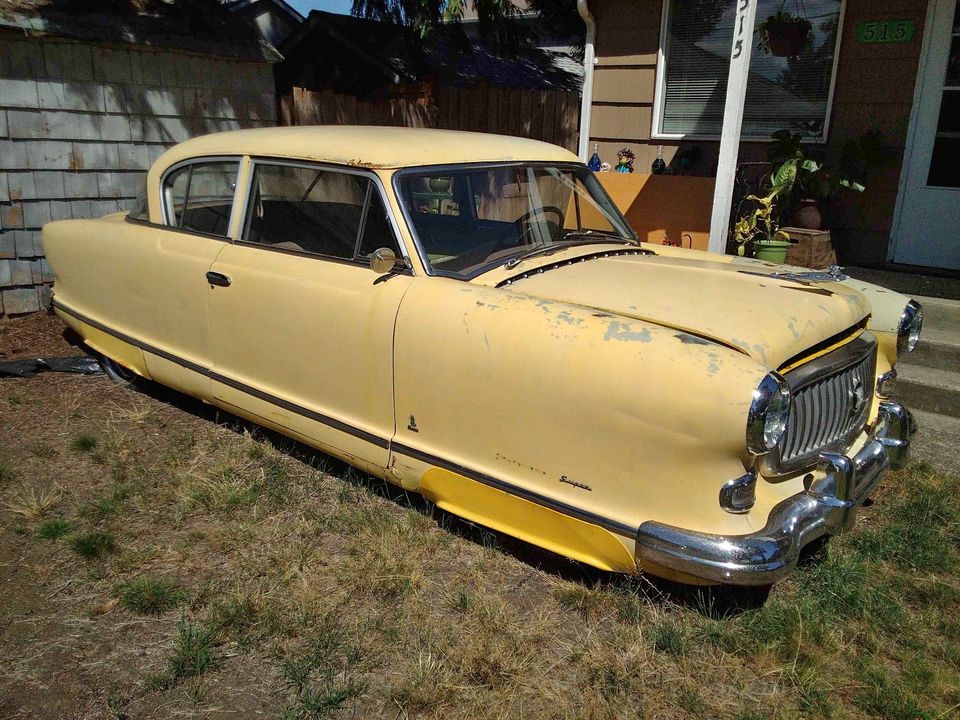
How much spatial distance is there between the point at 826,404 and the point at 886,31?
4797mm

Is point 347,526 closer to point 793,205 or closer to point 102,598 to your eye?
point 102,598

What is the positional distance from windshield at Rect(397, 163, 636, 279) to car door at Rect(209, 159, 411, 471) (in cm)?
17

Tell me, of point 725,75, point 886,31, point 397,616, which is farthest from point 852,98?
point 397,616

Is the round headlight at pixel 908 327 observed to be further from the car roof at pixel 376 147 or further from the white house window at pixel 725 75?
the white house window at pixel 725 75

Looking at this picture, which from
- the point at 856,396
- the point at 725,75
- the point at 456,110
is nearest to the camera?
the point at 856,396

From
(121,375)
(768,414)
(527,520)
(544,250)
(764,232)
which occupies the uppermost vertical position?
(544,250)

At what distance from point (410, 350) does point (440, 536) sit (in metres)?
0.83

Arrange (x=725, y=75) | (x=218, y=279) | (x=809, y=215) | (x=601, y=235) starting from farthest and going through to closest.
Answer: (x=725, y=75), (x=809, y=215), (x=601, y=235), (x=218, y=279)

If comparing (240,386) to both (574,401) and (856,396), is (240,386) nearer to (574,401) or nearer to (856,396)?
(574,401)

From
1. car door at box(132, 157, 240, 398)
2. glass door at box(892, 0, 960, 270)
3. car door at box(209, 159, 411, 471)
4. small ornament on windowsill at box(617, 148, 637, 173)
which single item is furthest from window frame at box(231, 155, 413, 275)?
glass door at box(892, 0, 960, 270)

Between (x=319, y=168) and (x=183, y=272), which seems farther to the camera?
(x=183, y=272)

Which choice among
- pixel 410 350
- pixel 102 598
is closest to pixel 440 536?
pixel 410 350

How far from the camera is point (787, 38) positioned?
661cm

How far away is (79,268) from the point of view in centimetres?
484
